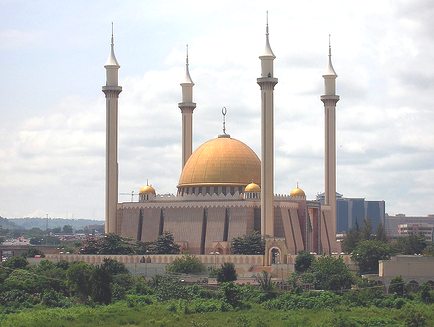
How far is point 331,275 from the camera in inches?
3659

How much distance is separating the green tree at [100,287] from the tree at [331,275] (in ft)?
54.6

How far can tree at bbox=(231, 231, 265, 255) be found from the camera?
105 metres

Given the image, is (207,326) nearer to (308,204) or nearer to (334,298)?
(334,298)

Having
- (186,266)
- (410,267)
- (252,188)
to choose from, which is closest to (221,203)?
(252,188)

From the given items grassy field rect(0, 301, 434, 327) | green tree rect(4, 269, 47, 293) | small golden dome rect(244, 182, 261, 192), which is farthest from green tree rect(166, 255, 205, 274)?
grassy field rect(0, 301, 434, 327)

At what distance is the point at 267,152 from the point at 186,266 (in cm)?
1109

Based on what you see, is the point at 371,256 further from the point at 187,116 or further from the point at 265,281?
the point at 187,116

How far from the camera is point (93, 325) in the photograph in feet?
240

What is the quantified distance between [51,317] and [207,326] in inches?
346

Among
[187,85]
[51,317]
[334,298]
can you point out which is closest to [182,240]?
[187,85]

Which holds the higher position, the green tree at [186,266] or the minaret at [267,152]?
the minaret at [267,152]

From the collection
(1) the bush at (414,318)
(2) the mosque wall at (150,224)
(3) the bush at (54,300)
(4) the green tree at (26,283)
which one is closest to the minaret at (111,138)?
(2) the mosque wall at (150,224)

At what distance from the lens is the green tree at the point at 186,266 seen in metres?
102

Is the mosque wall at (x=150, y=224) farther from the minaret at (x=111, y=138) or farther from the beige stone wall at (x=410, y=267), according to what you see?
the beige stone wall at (x=410, y=267)
